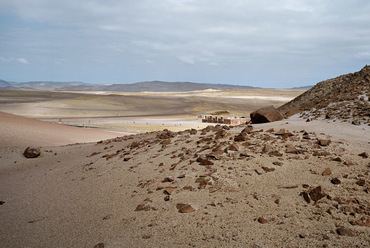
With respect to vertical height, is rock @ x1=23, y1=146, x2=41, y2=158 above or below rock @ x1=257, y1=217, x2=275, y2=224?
below

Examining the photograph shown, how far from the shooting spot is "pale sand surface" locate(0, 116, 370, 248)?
3.78 m

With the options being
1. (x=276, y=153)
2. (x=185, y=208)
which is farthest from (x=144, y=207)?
(x=276, y=153)

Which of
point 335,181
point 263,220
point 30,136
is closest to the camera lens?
point 263,220

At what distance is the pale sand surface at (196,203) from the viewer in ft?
12.4

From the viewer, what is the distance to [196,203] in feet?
15.0

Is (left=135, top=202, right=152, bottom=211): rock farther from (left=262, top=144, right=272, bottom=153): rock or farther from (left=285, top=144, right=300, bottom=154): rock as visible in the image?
(left=285, top=144, right=300, bottom=154): rock

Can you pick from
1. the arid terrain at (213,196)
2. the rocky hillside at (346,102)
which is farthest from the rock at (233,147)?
the rocky hillside at (346,102)

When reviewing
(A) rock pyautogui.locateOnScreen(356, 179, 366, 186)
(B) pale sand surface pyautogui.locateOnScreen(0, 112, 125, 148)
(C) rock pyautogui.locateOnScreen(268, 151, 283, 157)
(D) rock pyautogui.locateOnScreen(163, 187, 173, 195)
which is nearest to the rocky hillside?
(C) rock pyautogui.locateOnScreen(268, 151, 283, 157)

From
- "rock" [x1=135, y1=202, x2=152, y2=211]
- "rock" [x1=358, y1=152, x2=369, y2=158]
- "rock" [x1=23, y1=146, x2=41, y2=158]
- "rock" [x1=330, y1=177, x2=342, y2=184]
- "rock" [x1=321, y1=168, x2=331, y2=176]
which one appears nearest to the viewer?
"rock" [x1=330, y1=177, x2=342, y2=184]

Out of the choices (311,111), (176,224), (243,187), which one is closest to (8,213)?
(176,224)

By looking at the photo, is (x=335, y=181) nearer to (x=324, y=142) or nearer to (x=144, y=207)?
(x=324, y=142)

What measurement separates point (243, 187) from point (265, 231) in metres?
1.11

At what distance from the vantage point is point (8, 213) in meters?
5.84

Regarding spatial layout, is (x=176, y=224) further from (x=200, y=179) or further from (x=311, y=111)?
(x=311, y=111)
